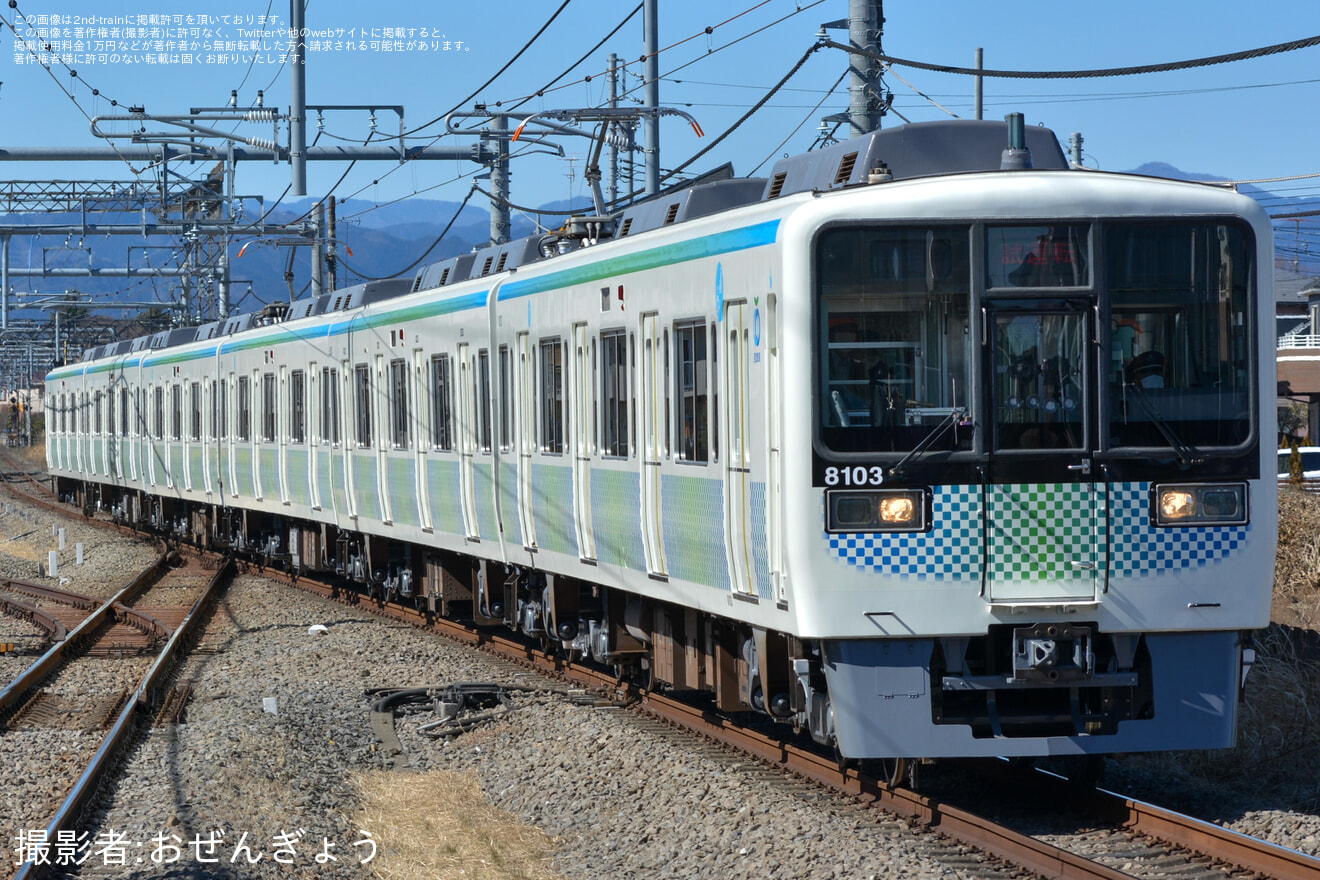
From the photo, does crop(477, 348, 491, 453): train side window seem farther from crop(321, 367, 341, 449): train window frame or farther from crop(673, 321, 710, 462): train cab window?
crop(321, 367, 341, 449): train window frame

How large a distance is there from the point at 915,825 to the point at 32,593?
15.6 metres

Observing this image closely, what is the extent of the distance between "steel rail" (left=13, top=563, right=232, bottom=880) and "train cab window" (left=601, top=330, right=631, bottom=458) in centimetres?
327

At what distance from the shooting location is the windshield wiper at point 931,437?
23.2 feet

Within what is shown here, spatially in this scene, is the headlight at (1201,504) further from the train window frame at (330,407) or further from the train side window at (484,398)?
the train window frame at (330,407)

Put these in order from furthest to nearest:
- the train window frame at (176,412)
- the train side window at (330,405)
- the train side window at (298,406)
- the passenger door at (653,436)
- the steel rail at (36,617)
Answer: the train window frame at (176,412), the train side window at (298,406), the train side window at (330,405), the steel rail at (36,617), the passenger door at (653,436)

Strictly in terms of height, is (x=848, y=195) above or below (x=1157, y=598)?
above

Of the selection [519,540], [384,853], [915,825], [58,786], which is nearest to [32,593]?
[519,540]

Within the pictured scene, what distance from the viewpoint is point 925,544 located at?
7.12 m

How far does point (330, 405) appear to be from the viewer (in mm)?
17203

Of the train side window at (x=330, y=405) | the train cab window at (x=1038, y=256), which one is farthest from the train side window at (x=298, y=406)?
the train cab window at (x=1038, y=256)

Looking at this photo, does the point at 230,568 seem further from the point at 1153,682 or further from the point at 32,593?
the point at 1153,682

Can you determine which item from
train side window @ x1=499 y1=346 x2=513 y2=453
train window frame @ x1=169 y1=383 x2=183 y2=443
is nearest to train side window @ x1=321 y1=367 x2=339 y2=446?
train side window @ x1=499 y1=346 x2=513 y2=453

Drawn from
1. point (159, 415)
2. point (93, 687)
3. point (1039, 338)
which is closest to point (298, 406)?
point (93, 687)

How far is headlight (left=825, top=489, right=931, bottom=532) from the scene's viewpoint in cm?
711
